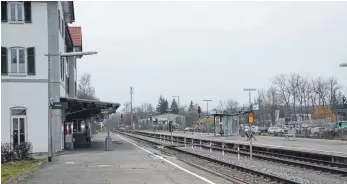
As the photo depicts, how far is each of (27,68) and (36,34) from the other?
217 centimetres

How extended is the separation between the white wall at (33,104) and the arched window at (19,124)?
0.19 m

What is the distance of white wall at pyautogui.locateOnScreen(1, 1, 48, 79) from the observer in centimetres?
2920

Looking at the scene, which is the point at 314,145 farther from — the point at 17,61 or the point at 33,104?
the point at 17,61

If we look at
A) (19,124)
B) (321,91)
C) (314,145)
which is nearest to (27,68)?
(19,124)

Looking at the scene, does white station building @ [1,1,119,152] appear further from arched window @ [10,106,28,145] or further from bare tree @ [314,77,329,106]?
bare tree @ [314,77,329,106]

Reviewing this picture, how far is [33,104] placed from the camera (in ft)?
95.7

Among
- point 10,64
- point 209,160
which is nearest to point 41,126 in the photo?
point 10,64

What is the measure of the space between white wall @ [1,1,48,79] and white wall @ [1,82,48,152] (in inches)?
29.0

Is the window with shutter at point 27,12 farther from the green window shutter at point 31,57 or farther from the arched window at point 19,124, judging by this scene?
the arched window at point 19,124

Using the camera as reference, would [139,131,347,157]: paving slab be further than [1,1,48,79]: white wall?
No

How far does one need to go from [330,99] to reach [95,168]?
91.8m

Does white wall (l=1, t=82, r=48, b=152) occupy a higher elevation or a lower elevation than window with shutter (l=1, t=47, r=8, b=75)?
lower

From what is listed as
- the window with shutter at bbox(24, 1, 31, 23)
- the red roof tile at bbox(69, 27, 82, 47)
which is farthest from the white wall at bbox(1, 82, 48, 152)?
the red roof tile at bbox(69, 27, 82, 47)

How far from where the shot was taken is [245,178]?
15703 mm
